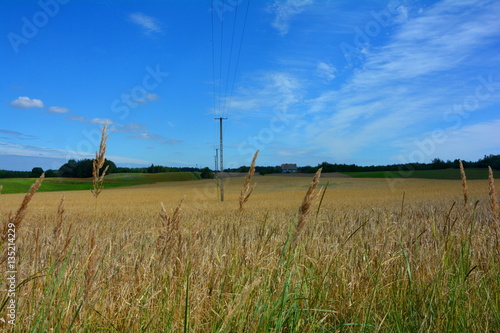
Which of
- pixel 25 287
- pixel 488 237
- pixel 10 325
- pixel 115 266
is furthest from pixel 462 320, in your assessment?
pixel 488 237

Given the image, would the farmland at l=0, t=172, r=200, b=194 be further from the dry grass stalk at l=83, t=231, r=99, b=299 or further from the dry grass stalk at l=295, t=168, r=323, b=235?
the dry grass stalk at l=295, t=168, r=323, b=235

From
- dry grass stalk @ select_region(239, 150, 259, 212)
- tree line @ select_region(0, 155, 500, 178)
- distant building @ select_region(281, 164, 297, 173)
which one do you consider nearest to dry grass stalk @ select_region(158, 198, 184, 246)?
dry grass stalk @ select_region(239, 150, 259, 212)

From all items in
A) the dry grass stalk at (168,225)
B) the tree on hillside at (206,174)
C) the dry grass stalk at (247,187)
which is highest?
the tree on hillside at (206,174)

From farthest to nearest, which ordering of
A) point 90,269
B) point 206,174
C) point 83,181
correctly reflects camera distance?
point 206,174
point 83,181
point 90,269

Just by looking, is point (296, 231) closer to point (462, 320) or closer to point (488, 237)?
point (462, 320)

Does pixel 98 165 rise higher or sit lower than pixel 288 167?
lower

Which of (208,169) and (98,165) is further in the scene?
(208,169)

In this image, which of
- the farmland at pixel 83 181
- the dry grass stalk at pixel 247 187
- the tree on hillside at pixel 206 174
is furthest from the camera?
the tree on hillside at pixel 206 174

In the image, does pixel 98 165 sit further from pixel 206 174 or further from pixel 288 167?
pixel 288 167

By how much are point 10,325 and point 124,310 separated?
833mm

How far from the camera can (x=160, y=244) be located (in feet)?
8.16

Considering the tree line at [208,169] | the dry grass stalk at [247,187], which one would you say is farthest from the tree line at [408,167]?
the dry grass stalk at [247,187]

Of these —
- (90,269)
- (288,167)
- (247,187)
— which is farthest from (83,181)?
(90,269)

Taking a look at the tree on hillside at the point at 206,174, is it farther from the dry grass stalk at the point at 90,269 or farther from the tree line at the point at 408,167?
the dry grass stalk at the point at 90,269
